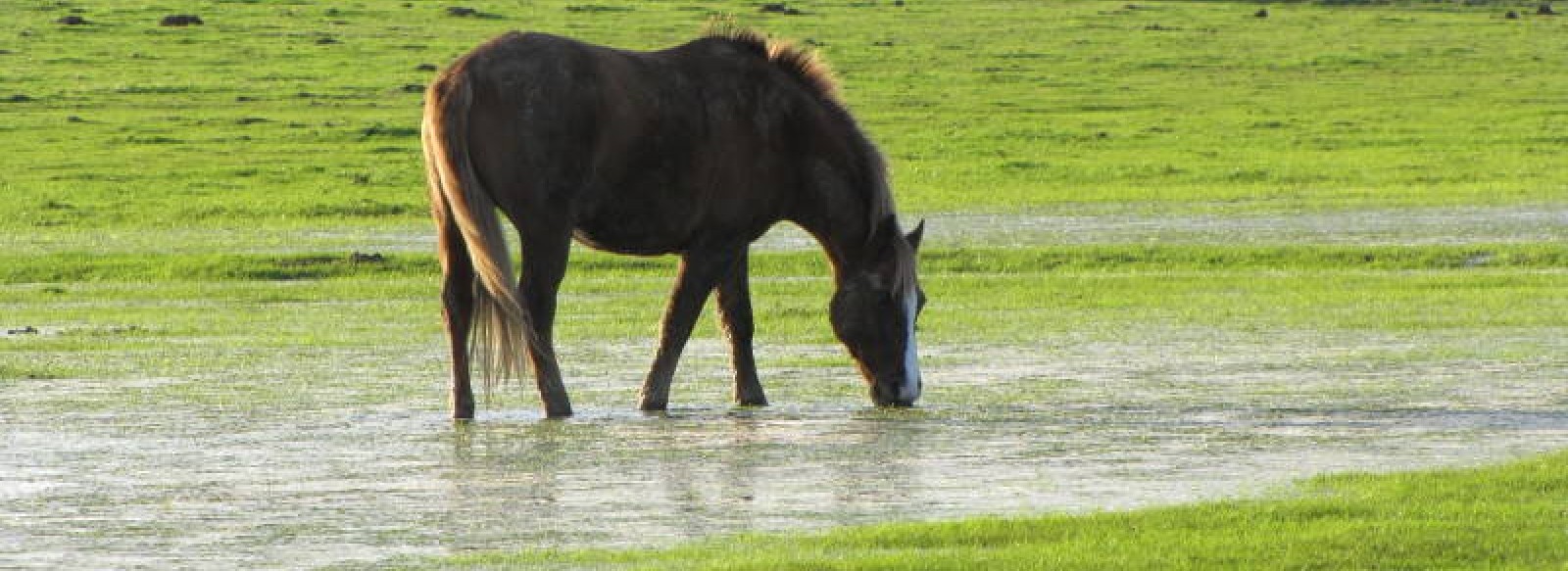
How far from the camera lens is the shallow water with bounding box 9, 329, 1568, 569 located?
9.88 metres

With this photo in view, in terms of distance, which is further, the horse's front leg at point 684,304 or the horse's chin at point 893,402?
the horse's front leg at point 684,304

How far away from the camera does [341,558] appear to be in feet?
29.9

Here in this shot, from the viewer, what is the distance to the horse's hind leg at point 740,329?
565 inches

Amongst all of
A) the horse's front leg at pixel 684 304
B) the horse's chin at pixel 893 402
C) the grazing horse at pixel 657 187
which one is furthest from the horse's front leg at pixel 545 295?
the horse's chin at pixel 893 402

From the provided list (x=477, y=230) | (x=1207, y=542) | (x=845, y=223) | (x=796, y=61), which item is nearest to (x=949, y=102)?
(x=796, y=61)

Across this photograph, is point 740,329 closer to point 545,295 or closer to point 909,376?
point 909,376

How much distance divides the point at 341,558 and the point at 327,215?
24.5 meters

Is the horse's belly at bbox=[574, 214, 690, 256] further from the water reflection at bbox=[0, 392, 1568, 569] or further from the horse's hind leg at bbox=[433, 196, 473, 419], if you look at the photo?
the water reflection at bbox=[0, 392, 1568, 569]

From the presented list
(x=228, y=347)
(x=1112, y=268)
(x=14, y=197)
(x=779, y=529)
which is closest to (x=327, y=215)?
(x=14, y=197)

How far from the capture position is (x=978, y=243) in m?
27.5

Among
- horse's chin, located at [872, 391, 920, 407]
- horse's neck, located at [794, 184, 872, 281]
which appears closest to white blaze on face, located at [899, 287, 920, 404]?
horse's chin, located at [872, 391, 920, 407]

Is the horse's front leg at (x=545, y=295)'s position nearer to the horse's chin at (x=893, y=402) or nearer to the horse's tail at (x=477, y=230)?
the horse's tail at (x=477, y=230)

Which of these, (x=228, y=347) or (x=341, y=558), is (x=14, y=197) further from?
(x=341, y=558)

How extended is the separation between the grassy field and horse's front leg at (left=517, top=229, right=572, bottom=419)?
3.11ft
